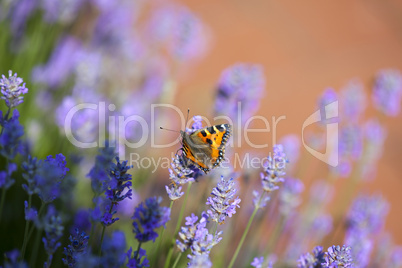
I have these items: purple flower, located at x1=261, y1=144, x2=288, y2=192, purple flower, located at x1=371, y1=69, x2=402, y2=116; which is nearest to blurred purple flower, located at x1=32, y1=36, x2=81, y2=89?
purple flower, located at x1=261, y1=144, x2=288, y2=192

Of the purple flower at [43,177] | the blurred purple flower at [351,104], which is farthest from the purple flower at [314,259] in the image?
the blurred purple flower at [351,104]

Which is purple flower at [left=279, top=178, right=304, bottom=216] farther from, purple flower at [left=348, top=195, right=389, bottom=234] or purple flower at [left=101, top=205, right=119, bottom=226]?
purple flower at [left=101, top=205, right=119, bottom=226]

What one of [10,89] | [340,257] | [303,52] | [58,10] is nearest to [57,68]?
[58,10]

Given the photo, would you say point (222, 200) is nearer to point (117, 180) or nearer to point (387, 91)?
point (117, 180)

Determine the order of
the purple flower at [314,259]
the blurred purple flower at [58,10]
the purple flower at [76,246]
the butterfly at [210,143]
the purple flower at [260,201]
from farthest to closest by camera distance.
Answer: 1. the blurred purple flower at [58,10]
2. the butterfly at [210,143]
3. the purple flower at [260,201]
4. the purple flower at [314,259]
5. the purple flower at [76,246]

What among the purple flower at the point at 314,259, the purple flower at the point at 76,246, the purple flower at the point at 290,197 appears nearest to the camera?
the purple flower at the point at 76,246

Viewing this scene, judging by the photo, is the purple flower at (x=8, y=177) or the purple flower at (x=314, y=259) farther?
the purple flower at (x=314, y=259)

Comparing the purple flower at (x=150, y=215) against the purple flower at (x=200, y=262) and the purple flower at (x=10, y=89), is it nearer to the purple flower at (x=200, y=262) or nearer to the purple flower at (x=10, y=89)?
the purple flower at (x=200, y=262)
